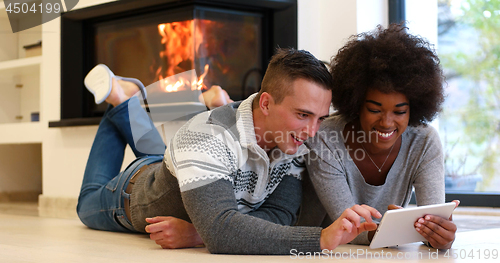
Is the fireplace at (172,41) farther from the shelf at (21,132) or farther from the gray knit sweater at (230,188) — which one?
the gray knit sweater at (230,188)

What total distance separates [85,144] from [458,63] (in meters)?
2.20

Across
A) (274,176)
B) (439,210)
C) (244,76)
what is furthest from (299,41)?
(439,210)

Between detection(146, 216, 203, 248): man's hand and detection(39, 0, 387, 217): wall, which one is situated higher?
detection(39, 0, 387, 217): wall

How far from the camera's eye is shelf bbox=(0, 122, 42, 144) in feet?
10.4

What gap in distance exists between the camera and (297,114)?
4.34 ft

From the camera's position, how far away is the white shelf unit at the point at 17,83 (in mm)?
3576

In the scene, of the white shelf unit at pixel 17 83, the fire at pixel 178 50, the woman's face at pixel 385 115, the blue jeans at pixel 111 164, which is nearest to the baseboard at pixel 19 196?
the white shelf unit at pixel 17 83

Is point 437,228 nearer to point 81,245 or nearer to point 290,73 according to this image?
point 290,73

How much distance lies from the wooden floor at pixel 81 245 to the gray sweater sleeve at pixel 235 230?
0.03 meters

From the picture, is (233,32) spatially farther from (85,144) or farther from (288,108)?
(288,108)

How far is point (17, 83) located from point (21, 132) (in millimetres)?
A: 600

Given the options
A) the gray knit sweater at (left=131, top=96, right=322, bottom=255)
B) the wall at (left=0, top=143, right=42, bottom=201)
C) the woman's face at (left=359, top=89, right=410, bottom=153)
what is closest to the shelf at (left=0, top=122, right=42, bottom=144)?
the wall at (left=0, top=143, right=42, bottom=201)

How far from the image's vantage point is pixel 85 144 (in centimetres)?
295

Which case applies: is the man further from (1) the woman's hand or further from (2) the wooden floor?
(1) the woman's hand
